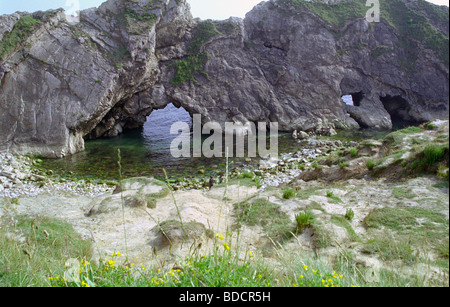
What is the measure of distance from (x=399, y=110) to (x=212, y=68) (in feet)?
94.6

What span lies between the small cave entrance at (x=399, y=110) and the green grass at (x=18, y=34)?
4355 centimetres

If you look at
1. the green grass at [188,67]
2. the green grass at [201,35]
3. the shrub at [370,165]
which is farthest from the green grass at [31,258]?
the green grass at [201,35]

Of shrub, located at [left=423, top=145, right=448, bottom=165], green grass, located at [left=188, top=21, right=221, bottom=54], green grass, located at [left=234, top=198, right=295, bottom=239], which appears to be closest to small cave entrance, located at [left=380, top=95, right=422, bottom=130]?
green grass, located at [left=188, top=21, right=221, bottom=54]

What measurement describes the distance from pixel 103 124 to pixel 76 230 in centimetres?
2893

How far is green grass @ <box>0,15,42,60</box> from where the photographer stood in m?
24.7

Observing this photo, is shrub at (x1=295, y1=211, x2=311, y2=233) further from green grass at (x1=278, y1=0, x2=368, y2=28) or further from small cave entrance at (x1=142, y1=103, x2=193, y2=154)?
green grass at (x1=278, y1=0, x2=368, y2=28)

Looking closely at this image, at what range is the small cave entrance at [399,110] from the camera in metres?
39.8

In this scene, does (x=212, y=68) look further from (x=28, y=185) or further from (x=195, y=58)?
(x=28, y=185)

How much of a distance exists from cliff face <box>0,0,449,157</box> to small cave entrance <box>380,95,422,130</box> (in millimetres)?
197

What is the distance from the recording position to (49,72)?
2617cm

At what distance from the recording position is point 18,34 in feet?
83.4

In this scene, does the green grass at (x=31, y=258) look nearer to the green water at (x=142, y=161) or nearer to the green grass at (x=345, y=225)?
the green grass at (x=345, y=225)

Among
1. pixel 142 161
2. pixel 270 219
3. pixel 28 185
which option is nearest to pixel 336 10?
pixel 142 161
